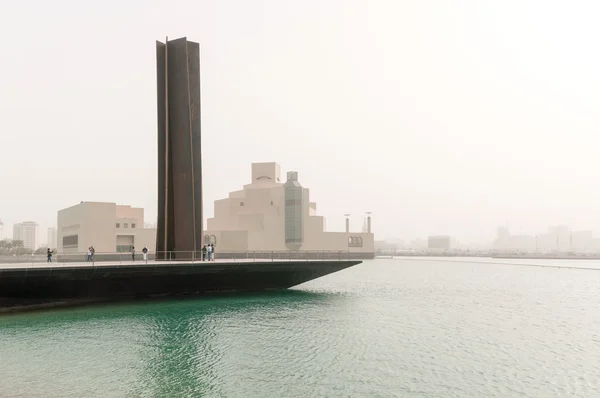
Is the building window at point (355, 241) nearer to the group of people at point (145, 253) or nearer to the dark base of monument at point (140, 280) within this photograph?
the dark base of monument at point (140, 280)

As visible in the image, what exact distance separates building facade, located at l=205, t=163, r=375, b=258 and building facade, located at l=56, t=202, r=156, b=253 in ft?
50.2

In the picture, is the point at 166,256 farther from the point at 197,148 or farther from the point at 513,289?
the point at 513,289

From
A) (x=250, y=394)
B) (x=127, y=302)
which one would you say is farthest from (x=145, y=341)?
(x=127, y=302)

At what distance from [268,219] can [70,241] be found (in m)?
37.3

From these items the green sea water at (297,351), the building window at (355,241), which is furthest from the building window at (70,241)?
the building window at (355,241)

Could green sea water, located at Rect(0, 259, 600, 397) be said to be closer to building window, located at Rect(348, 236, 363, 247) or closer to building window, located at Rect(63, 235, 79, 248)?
building window, located at Rect(63, 235, 79, 248)

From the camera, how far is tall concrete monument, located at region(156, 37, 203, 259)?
35500 mm

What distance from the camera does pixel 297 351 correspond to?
1706cm

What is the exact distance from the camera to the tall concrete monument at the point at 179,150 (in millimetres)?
35500

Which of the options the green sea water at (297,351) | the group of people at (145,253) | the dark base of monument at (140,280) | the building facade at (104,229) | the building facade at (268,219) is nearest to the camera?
the green sea water at (297,351)

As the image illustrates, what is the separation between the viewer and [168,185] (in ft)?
118

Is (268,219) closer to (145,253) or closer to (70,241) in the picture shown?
(70,241)

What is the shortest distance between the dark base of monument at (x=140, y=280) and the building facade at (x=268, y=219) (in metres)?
52.4

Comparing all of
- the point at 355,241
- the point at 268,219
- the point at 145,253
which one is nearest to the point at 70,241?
the point at 268,219
